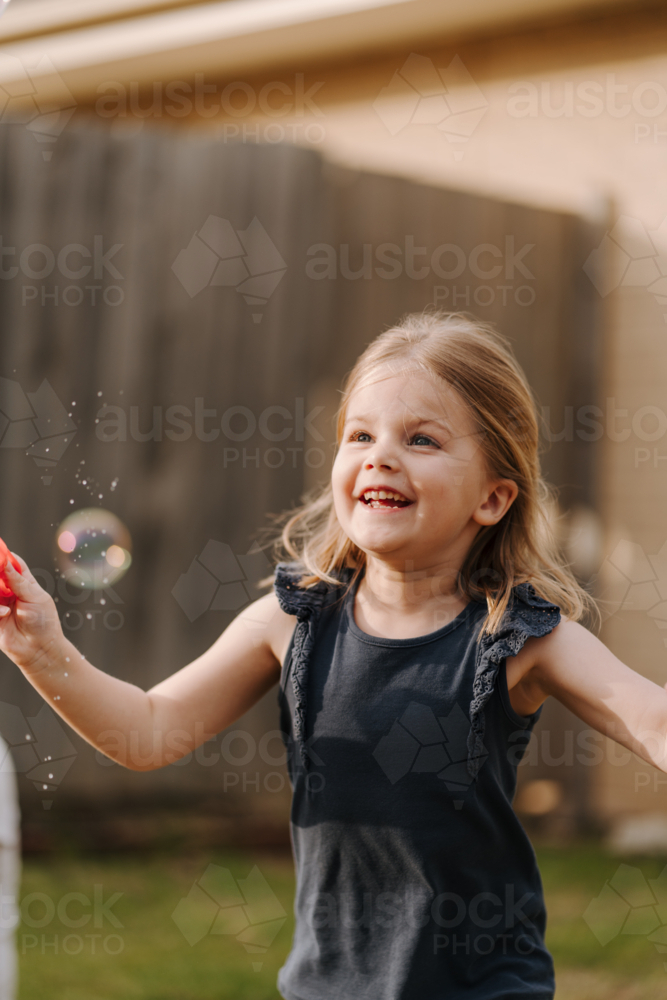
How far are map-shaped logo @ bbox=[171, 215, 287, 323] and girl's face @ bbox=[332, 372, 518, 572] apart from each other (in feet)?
6.71

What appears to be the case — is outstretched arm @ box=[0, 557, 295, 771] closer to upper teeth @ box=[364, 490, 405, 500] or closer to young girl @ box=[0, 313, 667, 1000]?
young girl @ box=[0, 313, 667, 1000]

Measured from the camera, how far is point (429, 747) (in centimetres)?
138

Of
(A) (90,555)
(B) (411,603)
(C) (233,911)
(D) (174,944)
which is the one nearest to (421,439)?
→ (B) (411,603)

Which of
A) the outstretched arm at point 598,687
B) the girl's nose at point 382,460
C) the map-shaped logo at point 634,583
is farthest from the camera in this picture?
the map-shaped logo at point 634,583

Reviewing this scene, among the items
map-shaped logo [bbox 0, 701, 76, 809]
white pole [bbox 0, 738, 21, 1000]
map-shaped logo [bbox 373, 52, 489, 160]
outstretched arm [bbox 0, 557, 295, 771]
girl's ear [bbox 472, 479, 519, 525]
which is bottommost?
map-shaped logo [bbox 0, 701, 76, 809]

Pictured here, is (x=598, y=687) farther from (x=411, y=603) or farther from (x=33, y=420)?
(x=33, y=420)

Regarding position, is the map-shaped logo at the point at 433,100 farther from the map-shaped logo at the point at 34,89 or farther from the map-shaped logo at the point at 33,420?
the map-shaped logo at the point at 33,420

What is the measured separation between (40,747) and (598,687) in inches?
98.0

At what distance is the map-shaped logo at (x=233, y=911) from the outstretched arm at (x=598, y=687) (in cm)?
163

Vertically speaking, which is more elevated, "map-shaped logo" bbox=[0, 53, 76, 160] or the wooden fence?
"map-shaped logo" bbox=[0, 53, 76, 160]

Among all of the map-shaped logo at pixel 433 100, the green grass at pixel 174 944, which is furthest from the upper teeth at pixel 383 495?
the map-shaped logo at pixel 433 100

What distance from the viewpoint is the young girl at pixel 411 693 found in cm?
138

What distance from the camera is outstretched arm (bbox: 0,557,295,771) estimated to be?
54.2 inches

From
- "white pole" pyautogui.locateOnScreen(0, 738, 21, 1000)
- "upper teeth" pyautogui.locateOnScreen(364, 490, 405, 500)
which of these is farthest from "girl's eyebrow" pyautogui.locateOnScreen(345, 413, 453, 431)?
"white pole" pyautogui.locateOnScreen(0, 738, 21, 1000)
